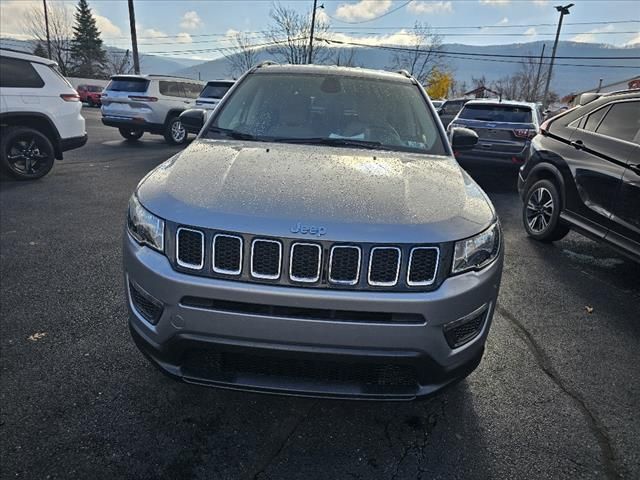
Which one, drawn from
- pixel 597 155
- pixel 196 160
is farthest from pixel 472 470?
pixel 597 155

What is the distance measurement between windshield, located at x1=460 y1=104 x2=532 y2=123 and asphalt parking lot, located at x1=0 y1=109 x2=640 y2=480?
18.4 feet

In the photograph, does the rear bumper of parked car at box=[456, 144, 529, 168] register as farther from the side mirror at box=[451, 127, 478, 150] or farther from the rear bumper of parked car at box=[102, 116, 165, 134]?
the rear bumper of parked car at box=[102, 116, 165, 134]

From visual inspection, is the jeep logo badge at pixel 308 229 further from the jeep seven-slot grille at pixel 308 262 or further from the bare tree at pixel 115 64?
the bare tree at pixel 115 64

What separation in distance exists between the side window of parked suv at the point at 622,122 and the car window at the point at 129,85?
36.4 ft

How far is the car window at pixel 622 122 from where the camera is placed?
427 centimetres

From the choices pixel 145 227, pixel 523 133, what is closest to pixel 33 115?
pixel 145 227

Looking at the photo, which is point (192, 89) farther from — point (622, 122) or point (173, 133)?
point (622, 122)

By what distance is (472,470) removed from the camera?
2068mm

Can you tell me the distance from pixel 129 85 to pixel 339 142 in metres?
11.3

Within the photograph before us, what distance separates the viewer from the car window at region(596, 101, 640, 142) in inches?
168

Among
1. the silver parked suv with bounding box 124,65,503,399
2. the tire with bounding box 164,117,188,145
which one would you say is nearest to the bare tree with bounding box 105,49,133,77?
the tire with bounding box 164,117,188,145

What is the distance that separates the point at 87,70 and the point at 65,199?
178 ft

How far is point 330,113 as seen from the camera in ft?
10.3

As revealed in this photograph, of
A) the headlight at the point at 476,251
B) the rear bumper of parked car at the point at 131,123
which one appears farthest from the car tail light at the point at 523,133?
the rear bumper of parked car at the point at 131,123
